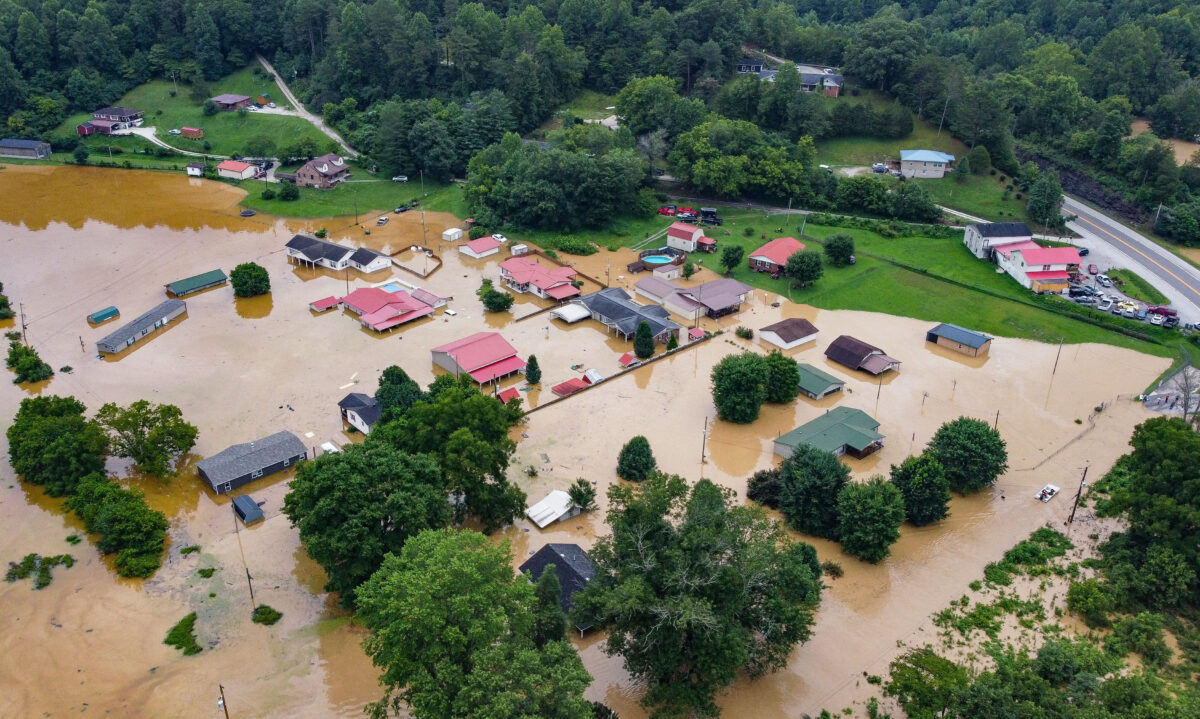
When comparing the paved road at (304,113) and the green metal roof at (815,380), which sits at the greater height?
the paved road at (304,113)

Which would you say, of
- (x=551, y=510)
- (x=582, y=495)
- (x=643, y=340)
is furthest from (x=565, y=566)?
(x=643, y=340)

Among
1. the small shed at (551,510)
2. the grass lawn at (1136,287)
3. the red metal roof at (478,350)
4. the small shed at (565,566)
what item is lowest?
the grass lawn at (1136,287)

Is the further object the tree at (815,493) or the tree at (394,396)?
the tree at (394,396)

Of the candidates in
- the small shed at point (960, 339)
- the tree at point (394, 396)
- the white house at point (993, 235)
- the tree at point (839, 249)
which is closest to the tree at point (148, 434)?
the tree at point (394, 396)

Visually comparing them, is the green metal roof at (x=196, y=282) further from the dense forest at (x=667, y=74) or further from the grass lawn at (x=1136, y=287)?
the grass lawn at (x=1136, y=287)

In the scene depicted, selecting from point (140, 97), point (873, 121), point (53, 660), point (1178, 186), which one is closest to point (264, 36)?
point (140, 97)

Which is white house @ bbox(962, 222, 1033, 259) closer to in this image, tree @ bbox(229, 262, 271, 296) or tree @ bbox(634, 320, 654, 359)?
tree @ bbox(634, 320, 654, 359)

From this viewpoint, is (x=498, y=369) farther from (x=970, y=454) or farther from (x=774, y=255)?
(x=970, y=454)
